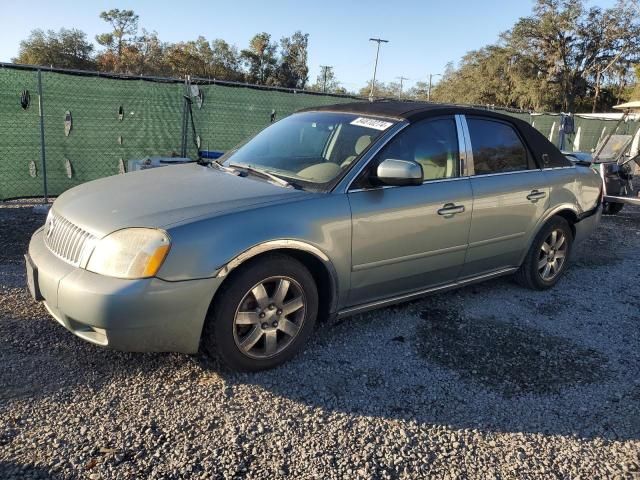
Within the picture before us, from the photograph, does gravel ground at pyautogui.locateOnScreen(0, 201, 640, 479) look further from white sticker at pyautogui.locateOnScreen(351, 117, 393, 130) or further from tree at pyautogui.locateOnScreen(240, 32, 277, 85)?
tree at pyautogui.locateOnScreen(240, 32, 277, 85)

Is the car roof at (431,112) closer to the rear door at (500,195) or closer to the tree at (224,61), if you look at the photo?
the rear door at (500,195)

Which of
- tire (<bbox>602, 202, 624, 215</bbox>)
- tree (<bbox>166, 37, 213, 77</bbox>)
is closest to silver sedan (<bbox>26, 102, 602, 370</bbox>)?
tire (<bbox>602, 202, 624, 215</bbox>)

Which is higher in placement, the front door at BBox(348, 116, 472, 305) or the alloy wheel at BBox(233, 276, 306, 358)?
the front door at BBox(348, 116, 472, 305)

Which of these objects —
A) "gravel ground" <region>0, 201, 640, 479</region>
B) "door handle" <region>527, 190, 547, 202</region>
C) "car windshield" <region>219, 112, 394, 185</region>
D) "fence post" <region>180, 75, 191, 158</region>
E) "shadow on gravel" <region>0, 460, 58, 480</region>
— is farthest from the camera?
"fence post" <region>180, 75, 191, 158</region>

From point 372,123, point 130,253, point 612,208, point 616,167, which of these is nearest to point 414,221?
point 372,123

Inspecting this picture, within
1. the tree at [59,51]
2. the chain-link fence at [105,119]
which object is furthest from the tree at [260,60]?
the chain-link fence at [105,119]

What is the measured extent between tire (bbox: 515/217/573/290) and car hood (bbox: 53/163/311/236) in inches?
100

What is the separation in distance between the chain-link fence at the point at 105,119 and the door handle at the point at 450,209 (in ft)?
18.7

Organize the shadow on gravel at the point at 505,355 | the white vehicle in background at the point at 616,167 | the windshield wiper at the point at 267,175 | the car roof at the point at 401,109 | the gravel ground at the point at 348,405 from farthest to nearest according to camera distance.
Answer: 1. the white vehicle in background at the point at 616,167
2. the car roof at the point at 401,109
3. the windshield wiper at the point at 267,175
4. the shadow on gravel at the point at 505,355
5. the gravel ground at the point at 348,405

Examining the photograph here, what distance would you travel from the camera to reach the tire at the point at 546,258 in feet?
15.6

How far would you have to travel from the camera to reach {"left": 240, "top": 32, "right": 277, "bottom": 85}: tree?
73.2 m

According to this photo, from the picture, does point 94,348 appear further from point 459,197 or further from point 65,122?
point 65,122

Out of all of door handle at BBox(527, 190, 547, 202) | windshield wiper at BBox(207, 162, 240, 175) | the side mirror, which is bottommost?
door handle at BBox(527, 190, 547, 202)

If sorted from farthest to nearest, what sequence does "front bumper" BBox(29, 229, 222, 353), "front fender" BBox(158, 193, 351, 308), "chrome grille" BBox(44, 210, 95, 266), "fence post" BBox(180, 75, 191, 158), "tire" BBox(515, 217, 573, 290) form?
"fence post" BBox(180, 75, 191, 158) < "tire" BBox(515, 217, 573, 290) < "chrome grille" BBox(44, 210, 95, 266) < "front fender" BBox(158, 193, 351, 308) < "front bumper" BBox(29, 229, 222, 353)
